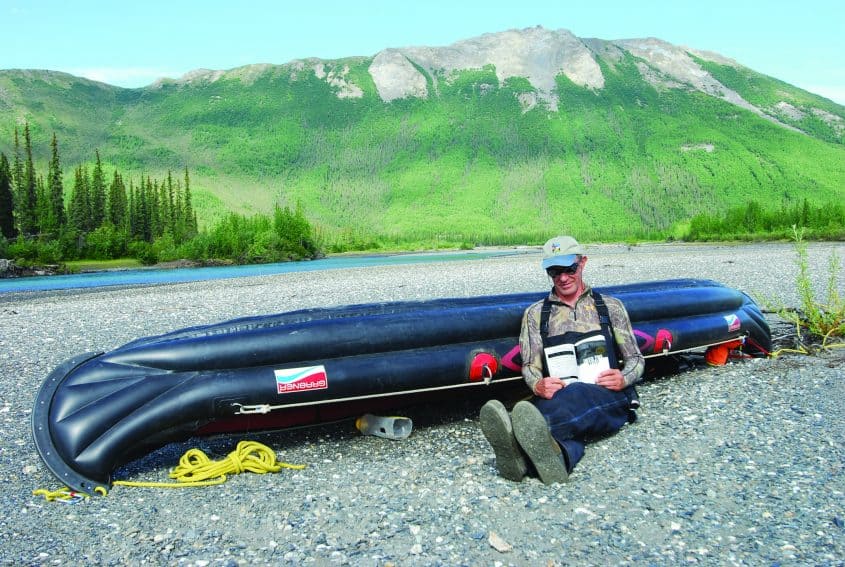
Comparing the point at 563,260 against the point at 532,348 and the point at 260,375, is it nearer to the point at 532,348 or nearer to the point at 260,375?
the point at 532,348

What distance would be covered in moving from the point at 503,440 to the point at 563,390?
0.96 metres

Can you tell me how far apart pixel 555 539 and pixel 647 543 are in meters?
0.62

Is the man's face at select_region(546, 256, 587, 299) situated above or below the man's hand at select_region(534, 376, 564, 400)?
above

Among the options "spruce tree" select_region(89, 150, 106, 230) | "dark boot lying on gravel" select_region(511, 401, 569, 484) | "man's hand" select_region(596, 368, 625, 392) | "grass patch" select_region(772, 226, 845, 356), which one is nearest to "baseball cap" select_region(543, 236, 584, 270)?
"man's hand" select_region(596, 368, 625, 392)

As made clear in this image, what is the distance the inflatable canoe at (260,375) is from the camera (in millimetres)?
5750

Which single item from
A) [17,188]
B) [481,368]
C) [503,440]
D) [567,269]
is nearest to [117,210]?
[17,188]

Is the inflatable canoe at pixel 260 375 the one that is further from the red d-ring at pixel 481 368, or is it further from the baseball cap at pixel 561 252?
the baseball cap at pixel 561 252

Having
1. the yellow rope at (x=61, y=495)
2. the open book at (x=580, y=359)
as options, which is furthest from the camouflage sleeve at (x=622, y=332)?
the yellow rope at (x=61, y=495)

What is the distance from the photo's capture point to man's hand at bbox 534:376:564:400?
6.00 metres

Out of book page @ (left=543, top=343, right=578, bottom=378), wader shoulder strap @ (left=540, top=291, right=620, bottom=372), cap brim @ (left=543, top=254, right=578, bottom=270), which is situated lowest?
book page @ (left=543, top=343, right=578, bottom=378)

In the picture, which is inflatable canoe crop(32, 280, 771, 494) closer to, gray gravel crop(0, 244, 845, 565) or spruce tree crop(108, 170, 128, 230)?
gray gravel crop(0, 244, 845, 565)

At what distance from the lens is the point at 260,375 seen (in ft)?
20.2

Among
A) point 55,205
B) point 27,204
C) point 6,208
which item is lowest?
point 6,208

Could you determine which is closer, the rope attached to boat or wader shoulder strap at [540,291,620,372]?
the rope attached to boat
